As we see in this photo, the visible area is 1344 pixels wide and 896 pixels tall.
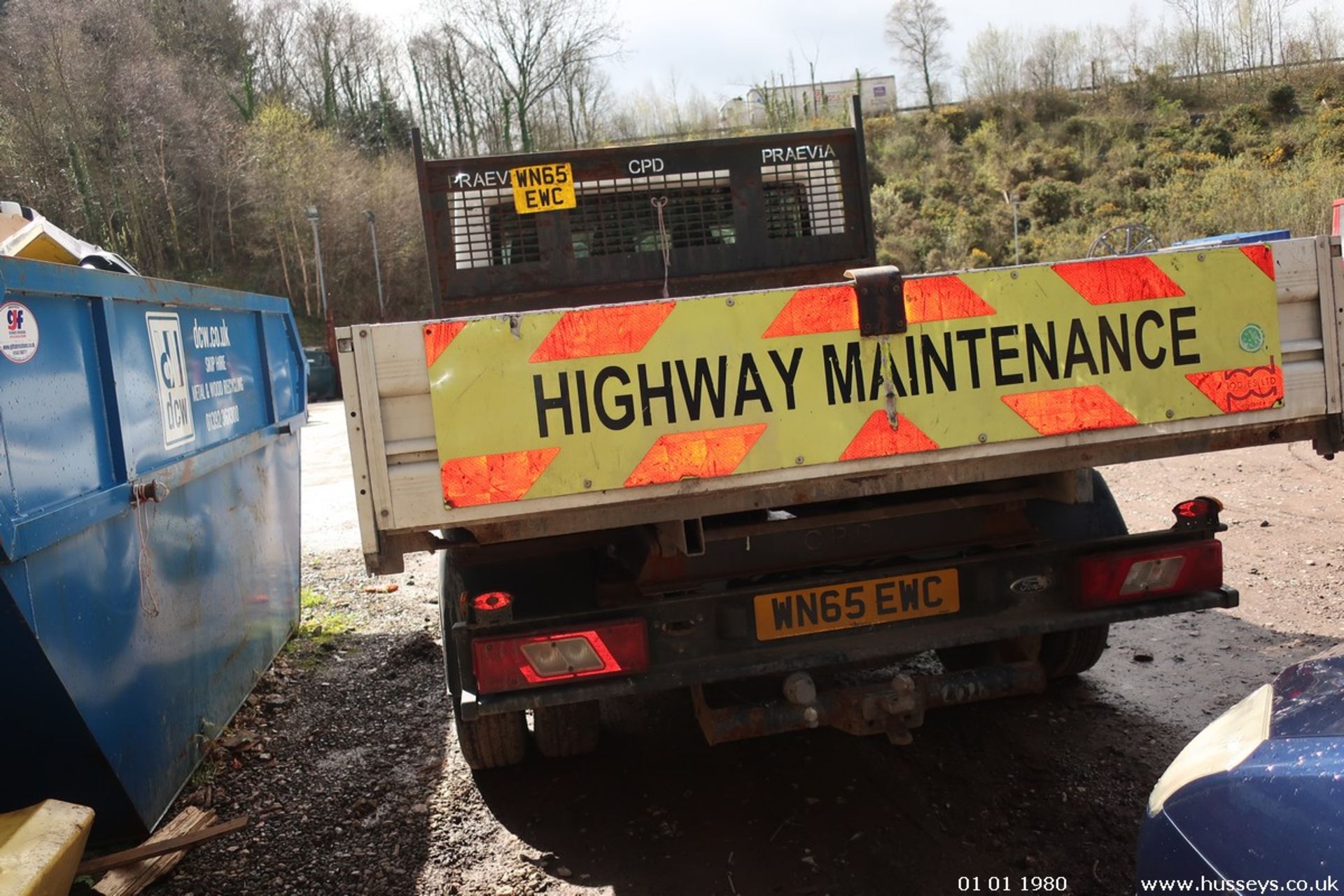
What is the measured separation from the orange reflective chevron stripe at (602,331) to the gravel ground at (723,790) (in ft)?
5.35

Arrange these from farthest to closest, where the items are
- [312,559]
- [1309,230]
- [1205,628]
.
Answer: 1. [1309,230]
2. [312,559]
3. [1205,628]

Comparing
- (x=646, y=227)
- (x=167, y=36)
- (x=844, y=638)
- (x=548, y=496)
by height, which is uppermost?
(x=167, y=36)

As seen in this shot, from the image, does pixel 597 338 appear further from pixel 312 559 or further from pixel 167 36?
pixel 167 36

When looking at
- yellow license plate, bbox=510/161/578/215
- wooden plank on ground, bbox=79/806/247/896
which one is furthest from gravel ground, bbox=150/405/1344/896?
yellow license plate, bbox=510/161/578/215

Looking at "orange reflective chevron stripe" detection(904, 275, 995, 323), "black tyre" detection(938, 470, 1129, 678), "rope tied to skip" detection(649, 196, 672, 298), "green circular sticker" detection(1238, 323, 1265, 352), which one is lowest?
"black tyre" detection(938, 470, 1129, 678)

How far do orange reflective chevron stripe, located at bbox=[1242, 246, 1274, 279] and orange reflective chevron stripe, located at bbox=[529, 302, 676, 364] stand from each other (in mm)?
1722

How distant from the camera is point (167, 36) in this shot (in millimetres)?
48344

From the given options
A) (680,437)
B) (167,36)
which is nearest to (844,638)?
(680,437)

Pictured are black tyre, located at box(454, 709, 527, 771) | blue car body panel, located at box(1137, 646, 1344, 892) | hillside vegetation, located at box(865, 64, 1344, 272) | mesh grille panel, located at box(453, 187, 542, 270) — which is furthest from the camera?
hillside vegetation, located at box(865, 64, 1344, 272)

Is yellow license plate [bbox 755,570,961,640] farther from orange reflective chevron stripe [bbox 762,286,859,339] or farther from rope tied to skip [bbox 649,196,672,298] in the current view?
rope tied to skip [bbox 649,196,672,298]

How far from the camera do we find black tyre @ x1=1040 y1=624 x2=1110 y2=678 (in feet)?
13.0

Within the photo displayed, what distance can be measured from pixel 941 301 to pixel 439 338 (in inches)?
54.6

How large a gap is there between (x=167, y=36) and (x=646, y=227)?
53615 mm

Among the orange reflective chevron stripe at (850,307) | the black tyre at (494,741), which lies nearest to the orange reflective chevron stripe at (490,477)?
the orange reflective chevron stripe at (850,307)
